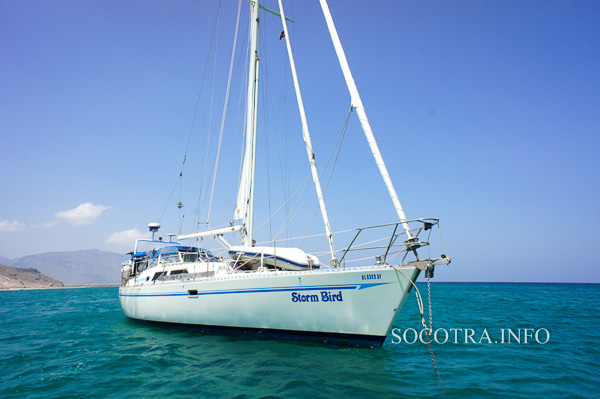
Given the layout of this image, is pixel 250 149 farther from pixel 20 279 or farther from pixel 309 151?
pixel 20 279

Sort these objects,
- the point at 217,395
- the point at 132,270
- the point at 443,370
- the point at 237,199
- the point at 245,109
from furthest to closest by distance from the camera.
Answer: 1. the point at 132,270
2. the point at 245,109
3. the point at 237,199
4. the point at 443,370
5. the point at 217,395

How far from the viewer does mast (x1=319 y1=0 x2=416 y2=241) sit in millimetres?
8977

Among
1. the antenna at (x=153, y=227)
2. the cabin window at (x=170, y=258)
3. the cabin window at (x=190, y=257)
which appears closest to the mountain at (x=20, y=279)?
the antenna at (x=153, y=227)

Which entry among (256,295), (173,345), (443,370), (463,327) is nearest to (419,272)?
(443,370)

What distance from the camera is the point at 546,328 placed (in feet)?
48.8

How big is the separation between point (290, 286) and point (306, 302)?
2.53ft

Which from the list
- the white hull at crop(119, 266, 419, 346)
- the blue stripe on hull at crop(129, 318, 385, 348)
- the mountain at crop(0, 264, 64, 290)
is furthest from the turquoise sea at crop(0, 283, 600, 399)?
the mountain at crop(0, 264, 64, 290)

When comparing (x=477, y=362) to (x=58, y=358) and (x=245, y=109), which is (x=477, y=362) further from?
(x=245, y=109)

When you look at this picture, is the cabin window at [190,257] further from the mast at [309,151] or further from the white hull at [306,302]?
the mast at [309,151]

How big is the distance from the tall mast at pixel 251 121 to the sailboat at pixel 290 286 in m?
0.06

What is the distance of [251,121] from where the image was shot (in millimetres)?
16641

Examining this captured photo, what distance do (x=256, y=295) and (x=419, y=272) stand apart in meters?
5.81

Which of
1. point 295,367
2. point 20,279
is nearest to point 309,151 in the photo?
point 295,367

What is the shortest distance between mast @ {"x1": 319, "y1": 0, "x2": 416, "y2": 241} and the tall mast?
6.30m
